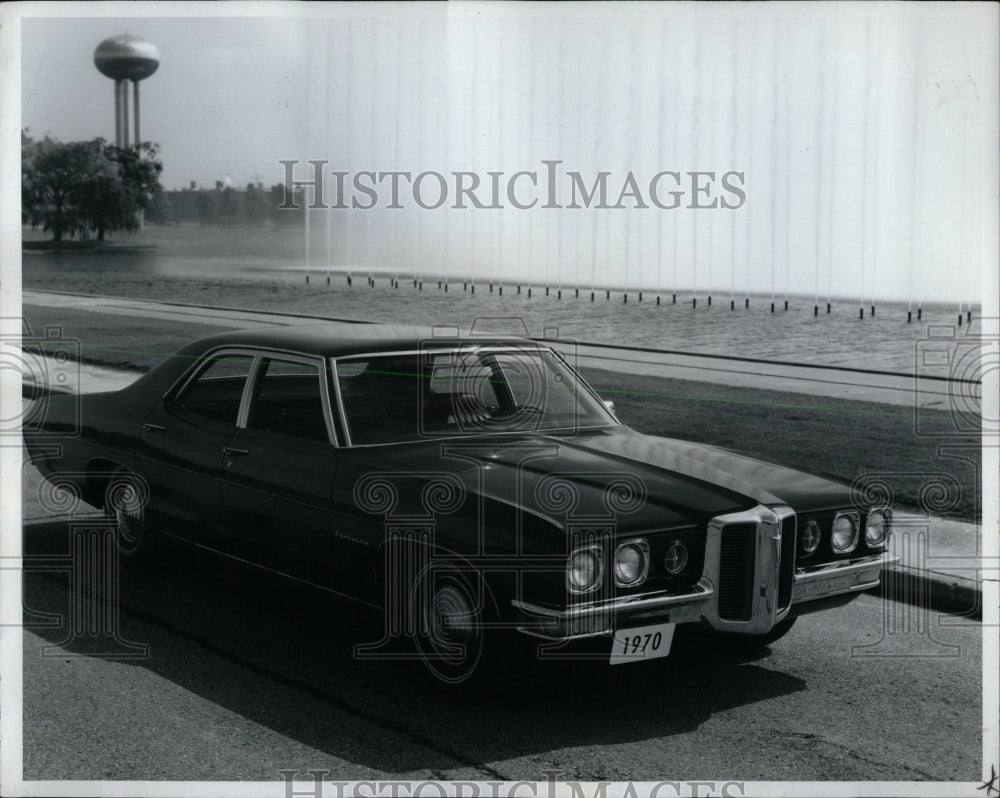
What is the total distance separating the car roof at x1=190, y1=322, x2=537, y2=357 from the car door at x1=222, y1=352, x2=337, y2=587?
88 mm

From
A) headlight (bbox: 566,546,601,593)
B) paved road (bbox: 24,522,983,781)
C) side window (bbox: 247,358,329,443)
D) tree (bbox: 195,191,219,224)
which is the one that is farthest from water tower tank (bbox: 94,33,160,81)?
headlight (bbox: 566,546,601,593)

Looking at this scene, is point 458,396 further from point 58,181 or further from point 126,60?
point 58,181

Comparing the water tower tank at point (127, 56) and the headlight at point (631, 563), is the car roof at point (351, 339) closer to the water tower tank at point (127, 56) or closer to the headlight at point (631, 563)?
the headlight at point (631, 563)

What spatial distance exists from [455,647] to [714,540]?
1051mm

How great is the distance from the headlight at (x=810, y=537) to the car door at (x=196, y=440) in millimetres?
2563

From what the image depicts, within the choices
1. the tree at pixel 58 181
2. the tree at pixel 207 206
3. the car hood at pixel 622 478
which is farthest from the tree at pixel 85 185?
the car hood at pixel 622 478

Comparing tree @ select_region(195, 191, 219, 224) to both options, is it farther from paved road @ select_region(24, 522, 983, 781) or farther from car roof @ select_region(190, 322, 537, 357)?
paved road @ select_region(24, 522, 983, 781)

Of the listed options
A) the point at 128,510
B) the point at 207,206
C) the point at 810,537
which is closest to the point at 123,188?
the point at 207,206

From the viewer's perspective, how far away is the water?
19750mm

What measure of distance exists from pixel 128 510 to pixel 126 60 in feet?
58.0

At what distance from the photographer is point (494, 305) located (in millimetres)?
25016

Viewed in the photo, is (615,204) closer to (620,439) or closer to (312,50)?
(312,50)

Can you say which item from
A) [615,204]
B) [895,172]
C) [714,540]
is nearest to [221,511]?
[714,540]

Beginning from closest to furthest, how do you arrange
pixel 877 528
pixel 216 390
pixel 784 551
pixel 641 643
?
pixel 641 643 → pixel 784 551 → pixel 877 528 → pixel 216 390
